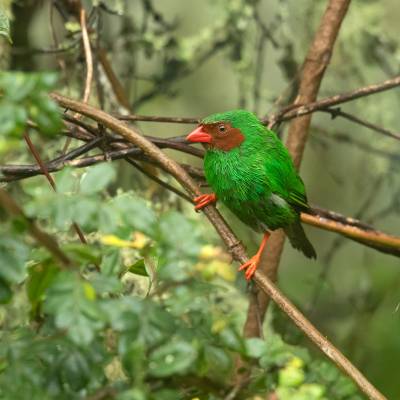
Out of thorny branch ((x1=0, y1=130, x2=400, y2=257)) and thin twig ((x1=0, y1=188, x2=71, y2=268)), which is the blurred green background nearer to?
thorny branch ((x1=0, y1=130, x2=400, y2=257))

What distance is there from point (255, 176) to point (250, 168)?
0.11 ft

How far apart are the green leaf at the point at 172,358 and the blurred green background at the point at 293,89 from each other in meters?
2.21

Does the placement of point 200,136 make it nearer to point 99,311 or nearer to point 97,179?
point 97,179

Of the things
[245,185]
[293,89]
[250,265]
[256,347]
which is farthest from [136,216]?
[293,89]

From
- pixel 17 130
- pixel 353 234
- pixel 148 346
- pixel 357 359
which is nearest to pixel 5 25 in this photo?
pixel 17 130

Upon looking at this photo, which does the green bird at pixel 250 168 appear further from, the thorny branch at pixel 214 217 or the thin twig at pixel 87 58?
the thorny branch at pixel 214 217

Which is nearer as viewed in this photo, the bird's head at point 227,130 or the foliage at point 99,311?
the foliage at point 99,311

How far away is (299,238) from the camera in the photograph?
3096 mm

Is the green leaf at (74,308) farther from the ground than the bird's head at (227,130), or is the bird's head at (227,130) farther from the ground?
the green leaf at (74,308)

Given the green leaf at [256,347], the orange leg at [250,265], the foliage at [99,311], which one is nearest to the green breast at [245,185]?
the orange leg at [250,265]

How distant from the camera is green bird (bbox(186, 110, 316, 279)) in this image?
2.75 metres

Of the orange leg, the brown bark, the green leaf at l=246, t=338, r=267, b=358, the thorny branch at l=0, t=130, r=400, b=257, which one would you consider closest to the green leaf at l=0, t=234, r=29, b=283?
the green leaf at l=246, t=338, r=267, b=358

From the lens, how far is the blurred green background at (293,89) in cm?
408

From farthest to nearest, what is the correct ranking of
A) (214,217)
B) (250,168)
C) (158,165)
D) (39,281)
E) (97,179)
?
1. (250,168)
2. (158,165)
3. (214,217)
4. (39,281)
5. (97,179)
